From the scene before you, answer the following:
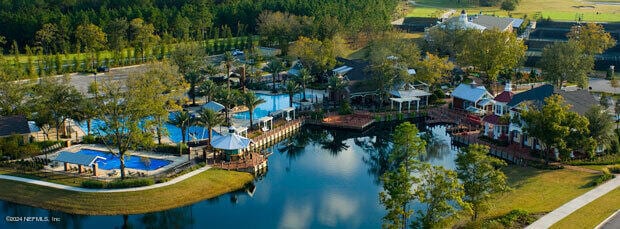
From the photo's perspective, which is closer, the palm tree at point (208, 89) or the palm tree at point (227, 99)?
the palm tree at point (227, 99)

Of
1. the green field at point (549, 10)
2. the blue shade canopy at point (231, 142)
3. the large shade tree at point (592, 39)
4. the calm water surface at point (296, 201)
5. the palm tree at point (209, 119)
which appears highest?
the green field at point (549, 10)

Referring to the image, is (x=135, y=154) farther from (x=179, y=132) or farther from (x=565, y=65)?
(x=565, y=65)

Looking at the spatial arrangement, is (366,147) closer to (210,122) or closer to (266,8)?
(210,122)

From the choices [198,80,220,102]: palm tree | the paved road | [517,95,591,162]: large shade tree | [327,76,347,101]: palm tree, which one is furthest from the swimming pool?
the paved road

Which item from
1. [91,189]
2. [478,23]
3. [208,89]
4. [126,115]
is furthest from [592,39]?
[91,189]

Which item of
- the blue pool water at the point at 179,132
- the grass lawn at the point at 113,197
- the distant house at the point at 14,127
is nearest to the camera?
the grass lawn at the point at 113,197

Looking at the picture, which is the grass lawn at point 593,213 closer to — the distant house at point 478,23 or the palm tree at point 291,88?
the palm tree at point 291,88

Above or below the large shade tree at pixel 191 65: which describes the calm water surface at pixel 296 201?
below

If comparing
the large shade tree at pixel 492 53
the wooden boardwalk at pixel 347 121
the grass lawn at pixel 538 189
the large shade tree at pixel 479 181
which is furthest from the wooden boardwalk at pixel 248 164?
the large shade tree at pixel 492 53
